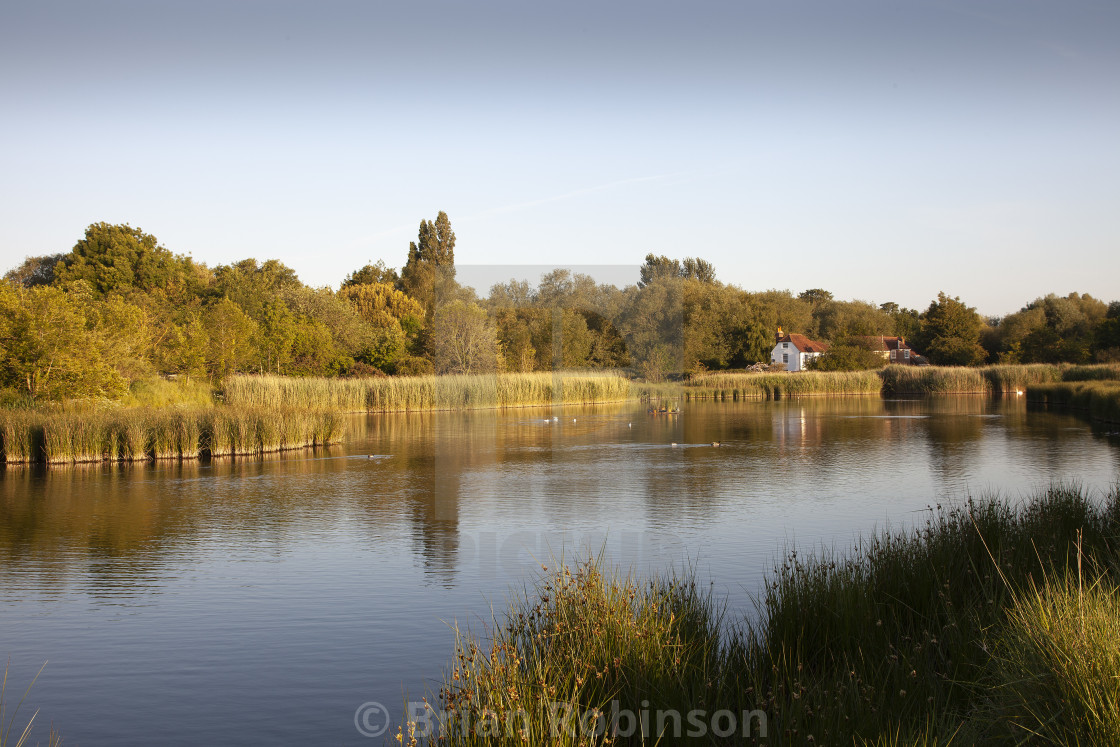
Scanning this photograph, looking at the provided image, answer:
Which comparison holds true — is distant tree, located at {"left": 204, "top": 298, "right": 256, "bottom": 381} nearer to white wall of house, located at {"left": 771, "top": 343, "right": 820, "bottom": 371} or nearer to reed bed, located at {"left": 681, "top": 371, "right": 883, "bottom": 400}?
reed bed, located at {"left": 681, "top": 371, "right": 883, "bottom": 400}

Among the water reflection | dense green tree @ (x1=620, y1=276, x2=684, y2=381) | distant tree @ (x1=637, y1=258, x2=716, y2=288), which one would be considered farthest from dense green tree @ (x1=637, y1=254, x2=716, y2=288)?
the water reflection

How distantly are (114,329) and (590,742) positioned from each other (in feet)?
82.7

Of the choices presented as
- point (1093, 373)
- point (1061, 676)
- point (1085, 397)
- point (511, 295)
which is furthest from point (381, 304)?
point (1061, 676)

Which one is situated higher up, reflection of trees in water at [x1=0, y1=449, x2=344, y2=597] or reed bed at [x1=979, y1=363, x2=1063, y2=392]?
reed bed at [x1=979, y1=363, x2=1063, y2=392]

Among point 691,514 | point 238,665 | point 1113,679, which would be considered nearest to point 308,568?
point 238,665

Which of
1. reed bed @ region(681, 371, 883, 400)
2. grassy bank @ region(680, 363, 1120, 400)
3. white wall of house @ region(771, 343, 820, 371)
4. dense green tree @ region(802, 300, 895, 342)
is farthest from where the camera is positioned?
dense green tree @ region(802, 300, 895, 342)

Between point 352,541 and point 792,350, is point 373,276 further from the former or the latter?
point 352,541

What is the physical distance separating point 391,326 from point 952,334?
1568 inches

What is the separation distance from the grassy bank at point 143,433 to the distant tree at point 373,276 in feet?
146

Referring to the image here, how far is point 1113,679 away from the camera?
3705mm

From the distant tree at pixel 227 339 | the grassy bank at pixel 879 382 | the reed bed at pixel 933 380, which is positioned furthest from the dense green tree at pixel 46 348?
the reed bed at pixel 933 380

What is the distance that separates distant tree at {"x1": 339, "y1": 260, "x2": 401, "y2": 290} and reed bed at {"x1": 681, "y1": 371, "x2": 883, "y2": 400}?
2895cm

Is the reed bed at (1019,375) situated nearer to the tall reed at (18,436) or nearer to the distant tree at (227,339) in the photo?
the distant tree at (227,339)

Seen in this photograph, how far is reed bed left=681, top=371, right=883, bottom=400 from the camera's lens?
4678 centimetres
